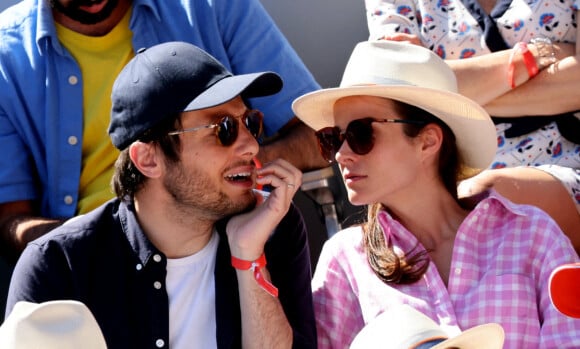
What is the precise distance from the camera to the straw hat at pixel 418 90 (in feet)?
10.2

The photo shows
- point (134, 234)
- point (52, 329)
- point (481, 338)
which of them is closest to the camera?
point (52, 329)

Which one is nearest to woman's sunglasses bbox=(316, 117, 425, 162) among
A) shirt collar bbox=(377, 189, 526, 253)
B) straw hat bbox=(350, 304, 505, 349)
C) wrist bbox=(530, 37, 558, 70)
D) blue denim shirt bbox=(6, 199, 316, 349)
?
shirt collar bbox=(377, 189, 526, 253)

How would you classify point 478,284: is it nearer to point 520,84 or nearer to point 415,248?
point 415,248

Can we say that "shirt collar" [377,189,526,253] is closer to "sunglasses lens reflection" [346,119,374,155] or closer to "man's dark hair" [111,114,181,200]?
"sunglasses lens reflection" [346,119,374,155]

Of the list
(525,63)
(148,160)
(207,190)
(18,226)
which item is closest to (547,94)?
(525,63)

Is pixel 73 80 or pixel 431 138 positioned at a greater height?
pixel 73 80

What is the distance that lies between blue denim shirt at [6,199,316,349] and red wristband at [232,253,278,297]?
3.7 inches

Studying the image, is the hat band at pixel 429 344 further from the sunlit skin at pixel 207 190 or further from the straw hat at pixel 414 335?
the sunlit skin at pixel 207 190

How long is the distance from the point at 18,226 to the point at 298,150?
43.3 inches

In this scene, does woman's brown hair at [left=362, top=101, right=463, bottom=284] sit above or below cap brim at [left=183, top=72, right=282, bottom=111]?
below

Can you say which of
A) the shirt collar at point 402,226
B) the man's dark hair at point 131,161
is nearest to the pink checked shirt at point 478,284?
the shirt collar at point 402,226

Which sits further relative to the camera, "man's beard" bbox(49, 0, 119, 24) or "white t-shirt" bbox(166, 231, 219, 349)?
"man's beard" bbox(49, 0, 119, 24)

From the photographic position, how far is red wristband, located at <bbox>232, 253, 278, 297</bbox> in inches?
120

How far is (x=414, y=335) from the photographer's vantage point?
206 centimetres
